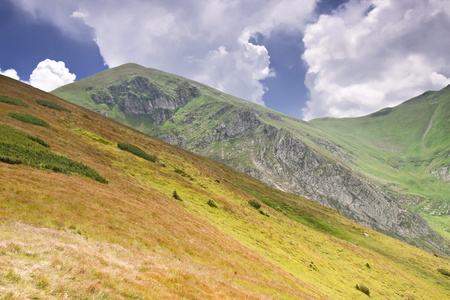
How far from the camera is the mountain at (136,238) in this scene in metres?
8.98

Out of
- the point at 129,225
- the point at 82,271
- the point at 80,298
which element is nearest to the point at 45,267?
the point at 82,271

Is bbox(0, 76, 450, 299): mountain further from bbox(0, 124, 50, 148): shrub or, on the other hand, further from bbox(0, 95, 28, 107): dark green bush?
bbox(0, 95, 28, 107): dark green bush

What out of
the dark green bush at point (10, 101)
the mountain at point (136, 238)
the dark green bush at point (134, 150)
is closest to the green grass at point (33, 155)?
the mountain at point (136, 238)

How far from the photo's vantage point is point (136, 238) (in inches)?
647

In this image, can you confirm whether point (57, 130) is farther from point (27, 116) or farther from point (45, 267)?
point (45, 267)

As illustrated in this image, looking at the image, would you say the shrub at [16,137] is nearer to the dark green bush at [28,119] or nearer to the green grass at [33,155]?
the green grass at [33,155]

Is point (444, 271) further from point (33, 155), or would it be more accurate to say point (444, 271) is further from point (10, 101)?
point (10, 101)

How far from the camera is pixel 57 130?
113 feet

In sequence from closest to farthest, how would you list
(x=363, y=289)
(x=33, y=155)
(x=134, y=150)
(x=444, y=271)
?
(x=33, y=155), (x=363, y=289), (x=134, y=150), (x=444, y=271)

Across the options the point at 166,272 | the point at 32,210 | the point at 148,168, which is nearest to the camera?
the point at 166,272

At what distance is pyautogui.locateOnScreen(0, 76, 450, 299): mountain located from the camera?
29.5 ft

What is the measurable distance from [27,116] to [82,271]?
34.7 metres

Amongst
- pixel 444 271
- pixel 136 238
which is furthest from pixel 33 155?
pixel 444 271

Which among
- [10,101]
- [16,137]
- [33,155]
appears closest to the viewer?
[33,155]
